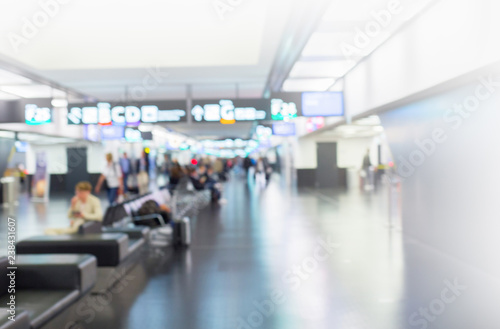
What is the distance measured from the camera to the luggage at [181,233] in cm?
781

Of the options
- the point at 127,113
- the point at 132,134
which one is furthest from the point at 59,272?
the point at 132,134

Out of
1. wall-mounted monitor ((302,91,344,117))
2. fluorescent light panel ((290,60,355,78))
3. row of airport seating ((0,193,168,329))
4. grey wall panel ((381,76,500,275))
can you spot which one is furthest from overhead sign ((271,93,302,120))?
row of airport seating ((0,193,168,329))

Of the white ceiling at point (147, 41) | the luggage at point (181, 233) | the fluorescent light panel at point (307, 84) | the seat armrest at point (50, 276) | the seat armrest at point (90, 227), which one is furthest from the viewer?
the fluorescent light panel at point (307, 84)

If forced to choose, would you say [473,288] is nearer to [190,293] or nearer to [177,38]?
[190,293]

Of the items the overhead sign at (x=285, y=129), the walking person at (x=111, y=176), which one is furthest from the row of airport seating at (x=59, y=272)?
the overhead sign at (x=285, y=129)

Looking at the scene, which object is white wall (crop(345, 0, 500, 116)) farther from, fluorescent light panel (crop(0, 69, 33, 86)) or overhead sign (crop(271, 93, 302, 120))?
fluorescent light panel (crop(0, 69, 33, 86))

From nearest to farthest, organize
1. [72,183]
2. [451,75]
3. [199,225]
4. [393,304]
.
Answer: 1. [393,304]
2. [451,75]
3. [199,225]
4. [72,183]

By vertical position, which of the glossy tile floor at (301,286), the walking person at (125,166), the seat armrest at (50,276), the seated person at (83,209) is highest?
the walking person at (125,166)

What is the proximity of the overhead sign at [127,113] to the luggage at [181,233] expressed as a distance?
350cm

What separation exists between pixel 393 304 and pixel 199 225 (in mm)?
6293

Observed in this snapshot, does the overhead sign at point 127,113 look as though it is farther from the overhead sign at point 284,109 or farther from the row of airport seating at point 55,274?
the row of airport seating at point 55,274

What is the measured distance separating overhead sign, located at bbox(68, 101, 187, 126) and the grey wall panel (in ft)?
16.3

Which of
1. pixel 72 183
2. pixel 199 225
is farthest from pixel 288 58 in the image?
pixel 72 183

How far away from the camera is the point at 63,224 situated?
10.8m
